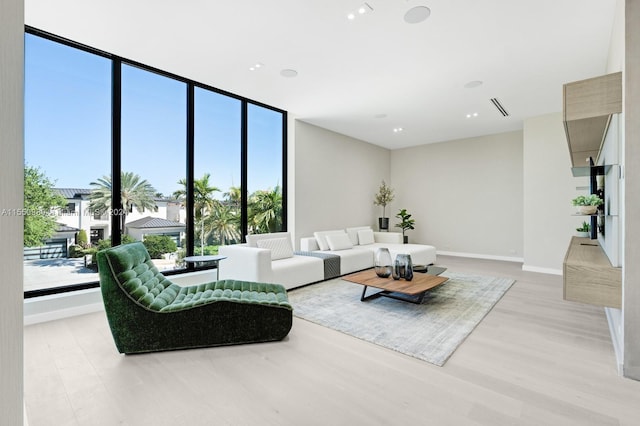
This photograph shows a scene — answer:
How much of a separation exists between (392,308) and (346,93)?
128 inches

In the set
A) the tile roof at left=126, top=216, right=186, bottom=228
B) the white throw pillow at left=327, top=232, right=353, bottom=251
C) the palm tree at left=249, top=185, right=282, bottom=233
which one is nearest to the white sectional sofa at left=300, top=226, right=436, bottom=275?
the white throw pillow at left=327, top=232, right=353, bottom=251

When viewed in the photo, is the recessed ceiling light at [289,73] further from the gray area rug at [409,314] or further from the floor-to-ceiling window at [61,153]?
the gray area rug at [409,314]

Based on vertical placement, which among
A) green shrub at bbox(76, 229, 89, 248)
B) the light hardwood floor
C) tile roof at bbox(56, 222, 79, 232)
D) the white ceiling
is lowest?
the light hardwood floor

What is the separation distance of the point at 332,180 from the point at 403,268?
11.2ft

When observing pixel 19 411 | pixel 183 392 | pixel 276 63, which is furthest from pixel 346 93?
pixel 19 411

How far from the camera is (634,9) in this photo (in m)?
1.88

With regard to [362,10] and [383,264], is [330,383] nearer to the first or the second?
[383,264]

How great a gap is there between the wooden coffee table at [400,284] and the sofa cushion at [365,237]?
7.94 ft

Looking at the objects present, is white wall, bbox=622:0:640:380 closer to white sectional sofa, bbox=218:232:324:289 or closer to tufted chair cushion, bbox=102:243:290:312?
tufted chair cushion, bbox=102:243:290:312

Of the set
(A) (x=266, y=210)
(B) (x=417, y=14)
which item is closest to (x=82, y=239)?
(A) (x=266, y=210)

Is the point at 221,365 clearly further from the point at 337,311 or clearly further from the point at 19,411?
the point at 337,311

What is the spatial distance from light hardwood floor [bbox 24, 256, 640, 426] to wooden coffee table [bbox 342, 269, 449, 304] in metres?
0.69

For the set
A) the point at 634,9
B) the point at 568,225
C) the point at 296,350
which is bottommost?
the point at 296,350

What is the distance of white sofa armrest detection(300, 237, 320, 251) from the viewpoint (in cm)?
541
